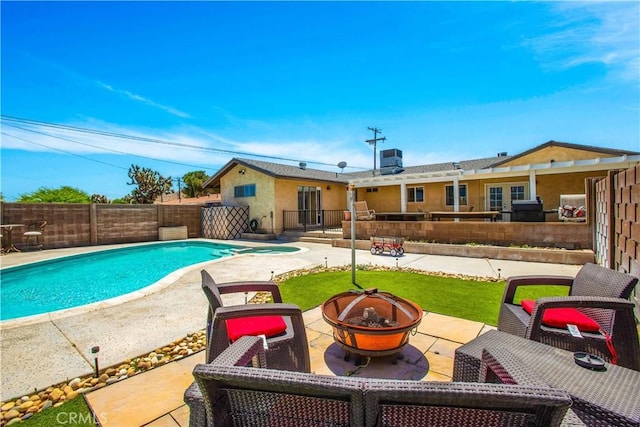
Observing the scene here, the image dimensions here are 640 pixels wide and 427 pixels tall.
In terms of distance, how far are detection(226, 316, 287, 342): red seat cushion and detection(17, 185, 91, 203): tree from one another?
22142 millimetres

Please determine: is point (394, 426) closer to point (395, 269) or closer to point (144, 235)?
point (395, 269)

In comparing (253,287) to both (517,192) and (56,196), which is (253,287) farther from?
(56,196)

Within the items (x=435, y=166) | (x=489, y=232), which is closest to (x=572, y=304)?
(x=489, y=232)

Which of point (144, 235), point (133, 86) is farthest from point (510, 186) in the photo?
point (133, 86)

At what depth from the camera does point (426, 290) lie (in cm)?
545

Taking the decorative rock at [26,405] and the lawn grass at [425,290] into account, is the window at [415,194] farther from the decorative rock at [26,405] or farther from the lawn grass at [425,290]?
the decorative rock at [26,405]

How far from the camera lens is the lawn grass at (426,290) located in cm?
440

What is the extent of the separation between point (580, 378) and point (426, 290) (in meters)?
3.96

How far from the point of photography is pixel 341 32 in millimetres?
9977

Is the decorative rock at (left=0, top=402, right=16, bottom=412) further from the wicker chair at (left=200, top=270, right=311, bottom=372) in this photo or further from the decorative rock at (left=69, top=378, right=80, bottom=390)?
the wicker chair at (left=200, top=270, right=311, bottom=372)

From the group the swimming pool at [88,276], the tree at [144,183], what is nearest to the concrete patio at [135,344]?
the swimming pool at [88,276]

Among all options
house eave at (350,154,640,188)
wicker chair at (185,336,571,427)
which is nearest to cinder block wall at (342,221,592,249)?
house eave at (350,154,640,188)

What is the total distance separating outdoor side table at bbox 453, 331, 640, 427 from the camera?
1.33m

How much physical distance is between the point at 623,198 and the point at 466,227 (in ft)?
19.8
